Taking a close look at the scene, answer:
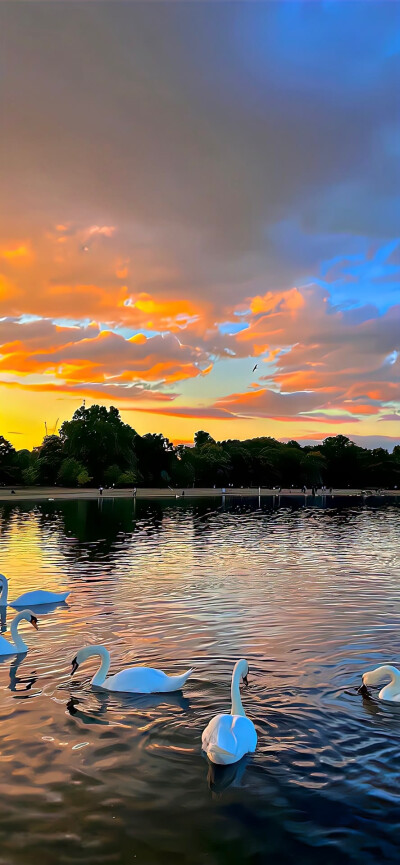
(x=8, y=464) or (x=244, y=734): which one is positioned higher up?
(x=8, y=464)

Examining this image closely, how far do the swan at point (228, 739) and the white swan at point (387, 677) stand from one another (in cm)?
299

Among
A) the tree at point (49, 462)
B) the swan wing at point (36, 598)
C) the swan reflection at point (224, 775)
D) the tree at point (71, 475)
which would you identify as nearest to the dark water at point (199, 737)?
the swan reflection at point (224, 775)

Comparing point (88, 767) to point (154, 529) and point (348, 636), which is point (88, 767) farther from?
point (154, 529)

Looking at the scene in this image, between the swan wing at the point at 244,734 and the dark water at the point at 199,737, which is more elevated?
the swan wing at the point at 244,734

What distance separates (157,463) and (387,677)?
5750 inches

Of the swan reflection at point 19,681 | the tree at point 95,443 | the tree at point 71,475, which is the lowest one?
the swan reflection at point 19,681

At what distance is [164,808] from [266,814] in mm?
1194

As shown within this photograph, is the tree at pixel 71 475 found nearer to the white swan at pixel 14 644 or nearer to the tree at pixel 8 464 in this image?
the tree at pixel 8 464

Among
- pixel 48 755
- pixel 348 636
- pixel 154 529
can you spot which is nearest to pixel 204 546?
pixel 154 529

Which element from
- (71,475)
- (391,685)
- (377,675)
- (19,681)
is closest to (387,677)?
(377,675)

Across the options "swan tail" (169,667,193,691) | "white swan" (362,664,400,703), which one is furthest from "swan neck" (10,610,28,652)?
"white swan" (362,664,400,703)

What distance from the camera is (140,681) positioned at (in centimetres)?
1134

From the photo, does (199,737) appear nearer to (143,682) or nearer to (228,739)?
(228,739)

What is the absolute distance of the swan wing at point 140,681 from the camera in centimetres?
1131
